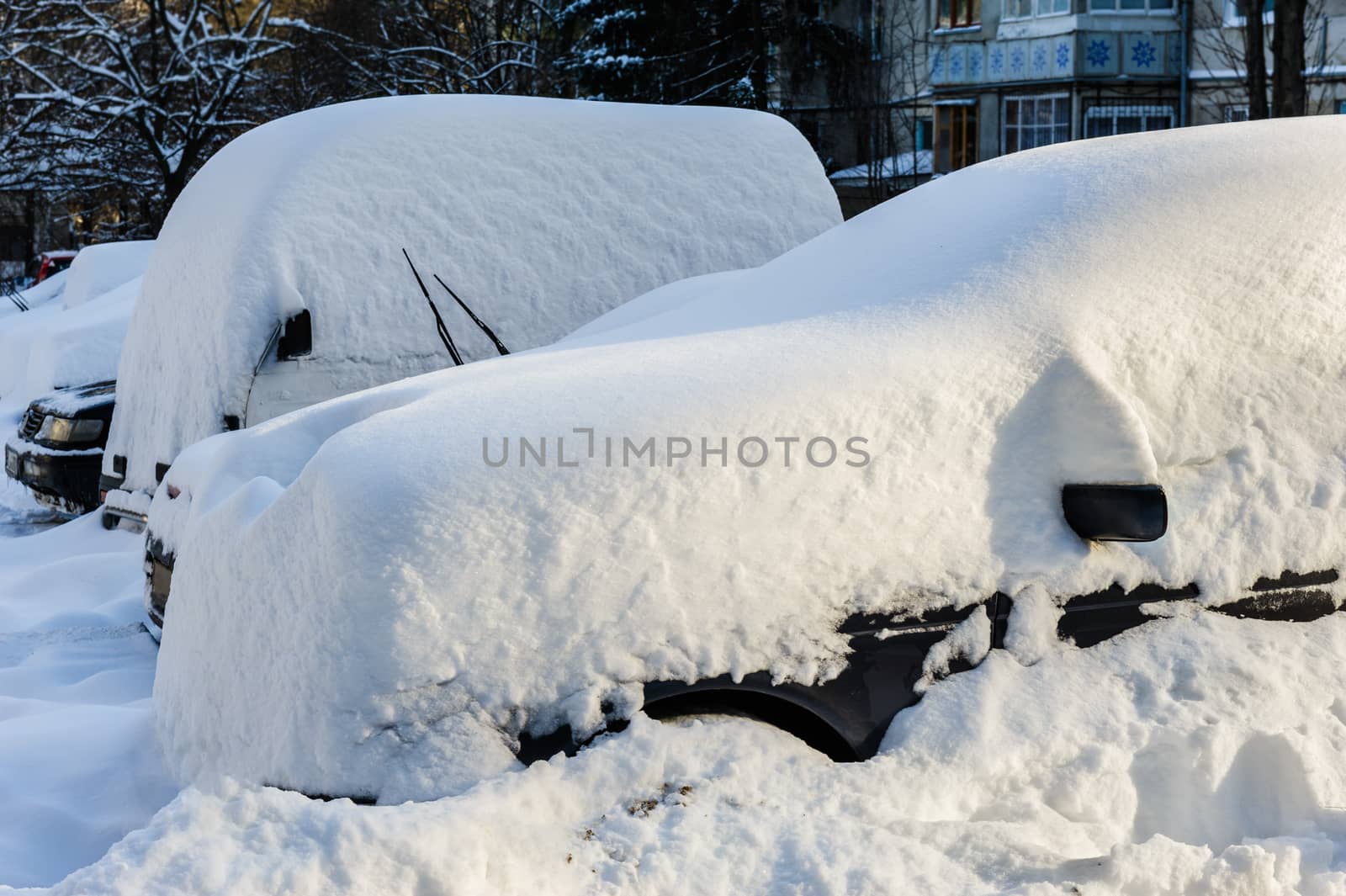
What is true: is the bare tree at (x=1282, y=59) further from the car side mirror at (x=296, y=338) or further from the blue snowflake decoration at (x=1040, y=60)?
the blue snowflake decoration at (x=1040, y=60)

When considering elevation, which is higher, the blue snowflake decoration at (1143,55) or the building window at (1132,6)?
the building window at (1132,6)

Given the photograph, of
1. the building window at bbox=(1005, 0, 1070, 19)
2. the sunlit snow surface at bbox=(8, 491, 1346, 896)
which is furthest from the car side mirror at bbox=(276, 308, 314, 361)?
the building window at bbox=(1005, 0, 1070, 19)

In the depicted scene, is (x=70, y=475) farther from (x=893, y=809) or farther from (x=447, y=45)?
(x=447, y=45)

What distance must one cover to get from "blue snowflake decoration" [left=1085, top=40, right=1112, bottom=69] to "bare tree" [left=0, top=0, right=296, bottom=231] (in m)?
16.1

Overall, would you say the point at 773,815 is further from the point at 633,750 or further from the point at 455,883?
the point at 455,883

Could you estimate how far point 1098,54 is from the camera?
2888 cm

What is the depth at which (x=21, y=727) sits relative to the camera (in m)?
3.61

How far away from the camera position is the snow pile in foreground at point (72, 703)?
10.0 ft

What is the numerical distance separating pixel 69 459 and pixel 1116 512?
6284mm

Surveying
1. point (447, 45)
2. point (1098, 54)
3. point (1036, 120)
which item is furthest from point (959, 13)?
point (447, 45)

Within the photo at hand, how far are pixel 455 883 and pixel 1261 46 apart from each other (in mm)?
15868

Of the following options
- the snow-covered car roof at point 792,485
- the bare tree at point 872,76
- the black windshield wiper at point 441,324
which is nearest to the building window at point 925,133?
the bare tree at point 872,76

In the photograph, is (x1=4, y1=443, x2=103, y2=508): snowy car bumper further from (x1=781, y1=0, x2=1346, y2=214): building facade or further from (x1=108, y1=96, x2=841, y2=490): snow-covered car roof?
(x1=781, y1=0, x2=1346, y2=214): building facade

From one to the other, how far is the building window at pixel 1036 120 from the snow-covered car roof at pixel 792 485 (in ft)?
89.0
